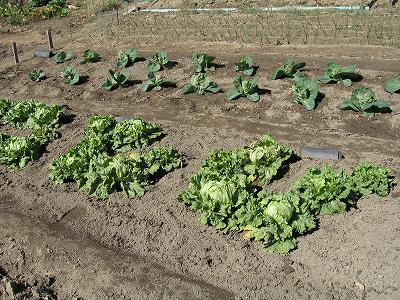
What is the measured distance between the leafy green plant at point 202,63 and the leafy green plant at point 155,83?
69cm

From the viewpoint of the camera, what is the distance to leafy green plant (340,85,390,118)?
28.6 ft

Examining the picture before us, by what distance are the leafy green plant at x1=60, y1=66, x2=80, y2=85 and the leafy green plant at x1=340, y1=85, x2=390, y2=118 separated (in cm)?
602

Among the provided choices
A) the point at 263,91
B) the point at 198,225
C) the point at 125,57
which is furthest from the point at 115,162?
the point at 125,57

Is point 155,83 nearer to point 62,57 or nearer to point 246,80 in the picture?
point 246,80

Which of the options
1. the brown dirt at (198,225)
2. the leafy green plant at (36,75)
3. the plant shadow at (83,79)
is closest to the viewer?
the brown dirt at (198,225)

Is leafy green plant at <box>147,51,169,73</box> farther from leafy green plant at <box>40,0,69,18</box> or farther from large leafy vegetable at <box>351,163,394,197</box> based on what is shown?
leafy green plant at <box>40,0,69,18</box>

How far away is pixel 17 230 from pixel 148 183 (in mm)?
1979

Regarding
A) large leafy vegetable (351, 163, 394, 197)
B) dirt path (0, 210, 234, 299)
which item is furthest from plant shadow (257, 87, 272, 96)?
dirt path (0, 210, 234, 299)

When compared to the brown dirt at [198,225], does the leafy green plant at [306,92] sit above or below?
above

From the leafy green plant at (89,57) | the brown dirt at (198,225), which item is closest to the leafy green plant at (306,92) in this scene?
the brown dirt at (198,225)

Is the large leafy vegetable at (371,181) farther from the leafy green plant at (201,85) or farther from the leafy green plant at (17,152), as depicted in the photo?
the leafy green plant at (17,152)

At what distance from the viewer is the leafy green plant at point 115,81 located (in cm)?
1104

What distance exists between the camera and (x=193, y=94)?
10445 millimetres

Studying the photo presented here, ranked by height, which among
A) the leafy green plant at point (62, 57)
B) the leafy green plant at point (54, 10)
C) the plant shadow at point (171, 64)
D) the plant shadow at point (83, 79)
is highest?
the plant shadow at point (171, 64)
